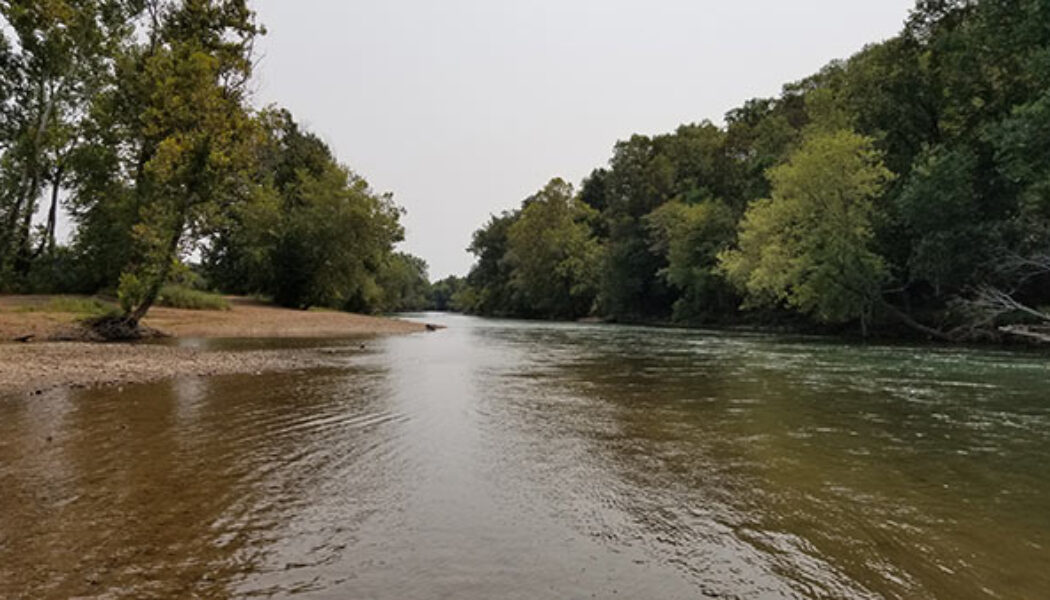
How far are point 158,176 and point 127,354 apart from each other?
26.9 ft

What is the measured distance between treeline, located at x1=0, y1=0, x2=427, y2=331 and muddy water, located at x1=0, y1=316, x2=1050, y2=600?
41.7 ft

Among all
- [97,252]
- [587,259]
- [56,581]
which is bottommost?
[56,581]

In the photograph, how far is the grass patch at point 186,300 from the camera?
29703 mm

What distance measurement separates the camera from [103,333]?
19.5m

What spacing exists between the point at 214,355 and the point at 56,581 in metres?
13.9

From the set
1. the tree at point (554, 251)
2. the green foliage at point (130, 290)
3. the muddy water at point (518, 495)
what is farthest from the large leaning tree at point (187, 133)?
the tree at point (554, 251)

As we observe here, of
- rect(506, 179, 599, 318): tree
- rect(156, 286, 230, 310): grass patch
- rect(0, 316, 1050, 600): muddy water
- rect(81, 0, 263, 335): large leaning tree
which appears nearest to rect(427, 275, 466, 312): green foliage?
rect(506, 179, 599, 318): tree

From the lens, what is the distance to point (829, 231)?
3089 cm

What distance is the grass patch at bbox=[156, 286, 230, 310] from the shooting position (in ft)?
97.5

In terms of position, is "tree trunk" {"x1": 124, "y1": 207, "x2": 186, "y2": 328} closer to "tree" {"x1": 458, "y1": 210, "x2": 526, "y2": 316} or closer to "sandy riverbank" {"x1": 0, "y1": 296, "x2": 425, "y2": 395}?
"sandy riverbank" {"x1": 0, "y1": 296, "x2": 425, "y2": 395}

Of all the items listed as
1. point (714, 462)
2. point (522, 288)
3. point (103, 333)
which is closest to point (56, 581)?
point (714, 462)

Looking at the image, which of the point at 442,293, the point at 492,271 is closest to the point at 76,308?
the point at 492,271

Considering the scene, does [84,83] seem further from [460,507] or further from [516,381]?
[460,507]

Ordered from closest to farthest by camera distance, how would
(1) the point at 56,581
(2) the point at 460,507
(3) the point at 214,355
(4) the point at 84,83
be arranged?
(1) the point at 56,581
(2) the point at 460,507
(3) the point at 214,355
(4) the point at 84,83
